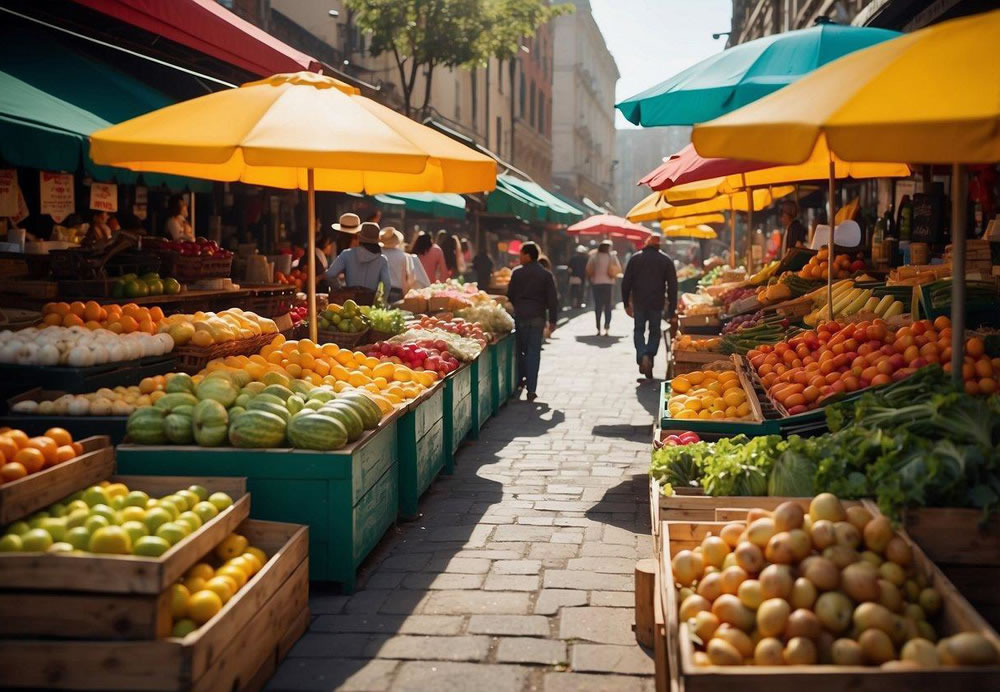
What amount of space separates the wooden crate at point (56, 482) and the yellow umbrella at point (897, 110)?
3.07 meters

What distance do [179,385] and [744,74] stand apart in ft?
13.1

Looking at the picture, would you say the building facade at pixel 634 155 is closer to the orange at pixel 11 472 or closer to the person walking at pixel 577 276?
the person walking at pixel 577 276

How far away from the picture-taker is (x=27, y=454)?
4.40 metres

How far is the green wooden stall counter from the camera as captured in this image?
8383 mm

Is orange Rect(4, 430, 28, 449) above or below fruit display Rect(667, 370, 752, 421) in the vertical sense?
above

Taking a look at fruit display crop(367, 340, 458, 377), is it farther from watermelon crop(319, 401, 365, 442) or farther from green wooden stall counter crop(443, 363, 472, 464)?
watermelon crop(319, 401, 365, 442)

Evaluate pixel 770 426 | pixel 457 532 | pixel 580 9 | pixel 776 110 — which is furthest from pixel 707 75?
pixel 580 9

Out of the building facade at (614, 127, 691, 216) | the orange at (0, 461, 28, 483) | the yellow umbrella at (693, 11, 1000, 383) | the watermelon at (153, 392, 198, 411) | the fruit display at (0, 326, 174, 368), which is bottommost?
the orange at (0, 461, 28, 483)

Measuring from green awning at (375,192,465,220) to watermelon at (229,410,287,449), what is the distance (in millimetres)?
10748

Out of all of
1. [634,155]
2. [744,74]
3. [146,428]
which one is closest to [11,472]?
[146,428]

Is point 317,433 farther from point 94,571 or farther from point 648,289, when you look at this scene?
point 648,289

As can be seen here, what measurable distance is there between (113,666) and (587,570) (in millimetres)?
2816

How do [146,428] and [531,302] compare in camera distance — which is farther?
[531,302]

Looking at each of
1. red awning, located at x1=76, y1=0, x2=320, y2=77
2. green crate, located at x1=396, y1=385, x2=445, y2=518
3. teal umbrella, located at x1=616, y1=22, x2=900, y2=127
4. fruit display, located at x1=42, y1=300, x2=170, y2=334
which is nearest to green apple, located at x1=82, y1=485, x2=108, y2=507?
green crate, located at x1=396, y1=385, x2=445, y2=518
